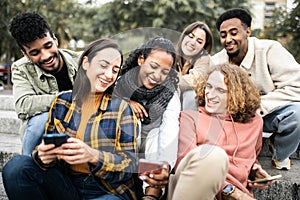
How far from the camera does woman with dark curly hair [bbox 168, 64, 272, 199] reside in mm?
1824

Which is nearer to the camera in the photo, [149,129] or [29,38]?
[149,129]

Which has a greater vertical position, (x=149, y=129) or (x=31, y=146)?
(x=149, y=129)

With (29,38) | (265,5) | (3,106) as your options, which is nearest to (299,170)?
(29,38)

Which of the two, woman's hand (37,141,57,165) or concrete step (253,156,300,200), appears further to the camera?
concrete step (253,156,300,200)

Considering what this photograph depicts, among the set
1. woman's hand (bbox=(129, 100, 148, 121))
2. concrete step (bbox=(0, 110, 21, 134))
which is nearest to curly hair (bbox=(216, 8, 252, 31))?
woman's hand (bbox=(129, 100, 148, 121))

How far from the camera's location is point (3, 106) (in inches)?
175

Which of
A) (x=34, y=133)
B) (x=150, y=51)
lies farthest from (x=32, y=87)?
(x=150, y=51)

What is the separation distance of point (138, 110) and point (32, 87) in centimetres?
78

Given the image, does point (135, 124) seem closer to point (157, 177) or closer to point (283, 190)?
point (157, 177)

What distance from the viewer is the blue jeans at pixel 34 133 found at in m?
2.25

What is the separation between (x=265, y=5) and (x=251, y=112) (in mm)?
24276

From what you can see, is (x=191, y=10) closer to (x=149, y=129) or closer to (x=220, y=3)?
(x=220, y=3)

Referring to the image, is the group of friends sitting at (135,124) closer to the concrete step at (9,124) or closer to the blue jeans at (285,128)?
the blue jeans at (285,128)

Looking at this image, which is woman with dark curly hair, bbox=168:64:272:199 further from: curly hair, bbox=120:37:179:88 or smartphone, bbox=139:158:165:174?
curly hair, bbox=120:37:179:88
